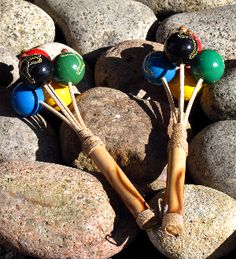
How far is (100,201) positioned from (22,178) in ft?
1.51

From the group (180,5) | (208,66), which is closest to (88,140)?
(208,66)

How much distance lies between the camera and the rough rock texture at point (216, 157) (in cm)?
330

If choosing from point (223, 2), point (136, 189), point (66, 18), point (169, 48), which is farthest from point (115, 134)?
point (223, 2)

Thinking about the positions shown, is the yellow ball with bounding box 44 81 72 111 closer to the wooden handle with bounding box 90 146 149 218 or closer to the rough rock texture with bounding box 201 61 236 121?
the wooden handle with bounding box 90 146 149 218

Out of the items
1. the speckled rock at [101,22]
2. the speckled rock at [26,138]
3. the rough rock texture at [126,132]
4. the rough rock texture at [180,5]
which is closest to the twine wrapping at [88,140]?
the rough rock texture at [126,132]

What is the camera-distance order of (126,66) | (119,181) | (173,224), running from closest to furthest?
(173,224) → (119,181) → (126,66)

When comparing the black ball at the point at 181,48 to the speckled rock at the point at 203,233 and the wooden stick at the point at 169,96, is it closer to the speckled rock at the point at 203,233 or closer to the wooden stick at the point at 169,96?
the wooden stick at the point at 169,96

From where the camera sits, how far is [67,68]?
11.5ft

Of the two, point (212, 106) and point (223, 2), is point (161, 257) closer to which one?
point (212, 106)

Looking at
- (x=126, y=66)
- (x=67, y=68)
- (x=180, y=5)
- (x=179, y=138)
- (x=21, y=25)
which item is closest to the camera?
(x=179, y=138)

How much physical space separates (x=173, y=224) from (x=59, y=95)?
1.28 m

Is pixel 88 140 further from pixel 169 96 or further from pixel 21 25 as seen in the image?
pixel 21 25

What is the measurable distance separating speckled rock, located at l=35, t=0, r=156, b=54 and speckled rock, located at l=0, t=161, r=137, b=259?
1371 mm

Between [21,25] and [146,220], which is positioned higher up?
[21,25]
